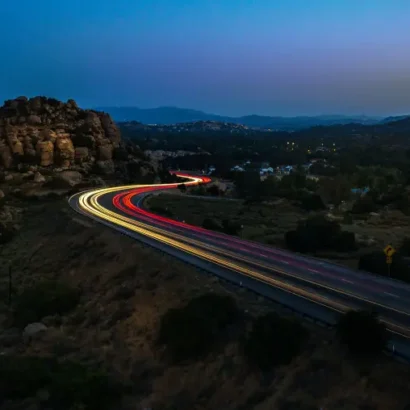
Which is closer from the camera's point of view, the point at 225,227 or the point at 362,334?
the point at 362,334

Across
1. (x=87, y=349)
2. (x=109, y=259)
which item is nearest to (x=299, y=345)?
(x=87, y=349)

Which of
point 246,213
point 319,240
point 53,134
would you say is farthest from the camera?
point 53,134

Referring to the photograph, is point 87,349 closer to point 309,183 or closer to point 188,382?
point 188,382

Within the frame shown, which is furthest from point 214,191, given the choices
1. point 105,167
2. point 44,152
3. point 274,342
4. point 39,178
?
point 274,342

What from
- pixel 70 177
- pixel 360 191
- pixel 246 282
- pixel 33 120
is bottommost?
pixel 360 191

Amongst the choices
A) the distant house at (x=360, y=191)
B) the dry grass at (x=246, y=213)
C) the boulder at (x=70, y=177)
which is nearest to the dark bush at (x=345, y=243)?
the dry grass at (x=246, y=213)

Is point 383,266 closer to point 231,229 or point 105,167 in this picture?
point 231,229
